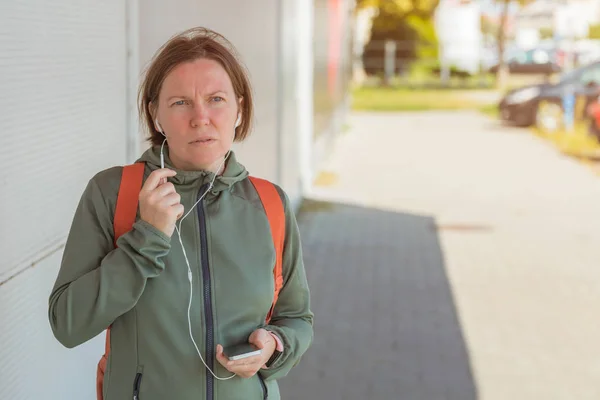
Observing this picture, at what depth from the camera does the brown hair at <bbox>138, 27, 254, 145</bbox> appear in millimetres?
2256

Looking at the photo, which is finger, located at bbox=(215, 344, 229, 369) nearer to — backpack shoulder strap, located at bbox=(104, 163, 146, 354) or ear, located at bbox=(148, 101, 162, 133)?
backpack shoulder strap, located at bbox=(104, 163, 146, 354)

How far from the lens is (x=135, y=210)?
2207mm

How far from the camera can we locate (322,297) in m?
7.75

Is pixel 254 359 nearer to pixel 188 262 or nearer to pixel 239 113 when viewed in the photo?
pixel 188 262

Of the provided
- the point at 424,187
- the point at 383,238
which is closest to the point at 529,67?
the point at 424,187

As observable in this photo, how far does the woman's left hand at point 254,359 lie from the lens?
2.19 metres

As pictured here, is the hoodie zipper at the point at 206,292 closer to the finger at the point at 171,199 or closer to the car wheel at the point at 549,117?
the finger at the point at 171,199

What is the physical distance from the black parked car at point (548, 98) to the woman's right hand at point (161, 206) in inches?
812

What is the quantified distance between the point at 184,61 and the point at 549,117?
68.0 feet

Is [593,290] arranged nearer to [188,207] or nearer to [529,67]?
[188,207]

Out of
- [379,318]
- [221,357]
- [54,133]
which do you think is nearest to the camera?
[221,357]

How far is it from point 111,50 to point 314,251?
5449mm

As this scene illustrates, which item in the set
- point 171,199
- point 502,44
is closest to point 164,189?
point 171,199

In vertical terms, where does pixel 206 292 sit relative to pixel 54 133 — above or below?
below
